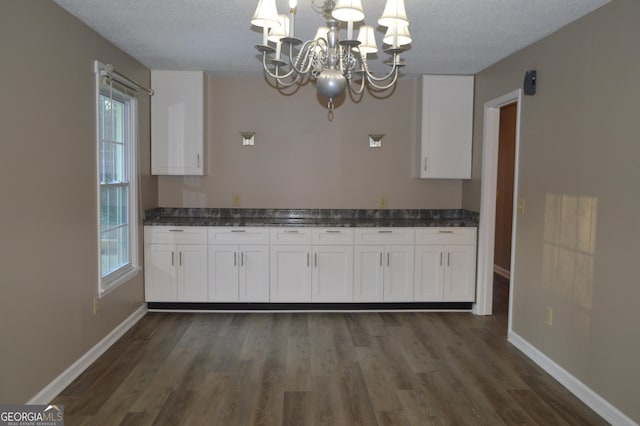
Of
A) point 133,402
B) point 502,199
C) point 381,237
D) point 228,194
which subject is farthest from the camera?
point 502,199

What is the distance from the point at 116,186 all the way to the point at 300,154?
1.97 metres

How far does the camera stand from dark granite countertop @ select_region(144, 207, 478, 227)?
487cm

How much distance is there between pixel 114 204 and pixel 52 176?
1.17m

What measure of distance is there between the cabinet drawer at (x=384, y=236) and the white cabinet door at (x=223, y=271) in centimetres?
125

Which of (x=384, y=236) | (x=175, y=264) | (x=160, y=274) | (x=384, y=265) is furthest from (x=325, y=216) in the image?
(x=160, y=274)

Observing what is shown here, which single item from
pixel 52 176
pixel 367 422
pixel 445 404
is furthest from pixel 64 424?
pixel 445 404

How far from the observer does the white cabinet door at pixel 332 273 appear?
4750 mm

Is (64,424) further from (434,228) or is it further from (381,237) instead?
(434,228)

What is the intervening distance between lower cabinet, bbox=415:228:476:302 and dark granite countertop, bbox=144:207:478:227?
0.12 meters

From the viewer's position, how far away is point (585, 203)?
3.04 metres

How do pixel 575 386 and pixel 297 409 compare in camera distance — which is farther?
pixel 575 386

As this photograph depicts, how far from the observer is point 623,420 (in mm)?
2633

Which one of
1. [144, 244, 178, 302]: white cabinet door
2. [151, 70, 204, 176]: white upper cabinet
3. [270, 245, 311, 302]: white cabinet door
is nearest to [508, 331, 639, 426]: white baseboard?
[270, 245, 311, 302]: white cabinet door

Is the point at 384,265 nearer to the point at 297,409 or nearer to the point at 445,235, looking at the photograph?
the point at 445,235
